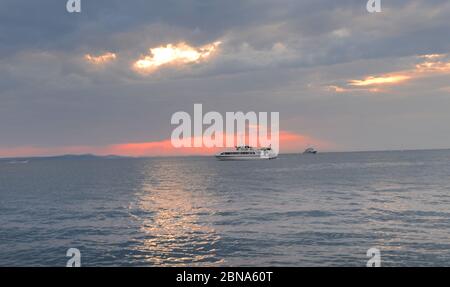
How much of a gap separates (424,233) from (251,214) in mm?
19880

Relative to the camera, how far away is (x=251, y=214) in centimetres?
4738

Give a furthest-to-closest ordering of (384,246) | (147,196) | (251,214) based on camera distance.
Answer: (147,196) < (251,214) < (384,246)

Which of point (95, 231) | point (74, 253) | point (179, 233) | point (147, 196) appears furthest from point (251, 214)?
point (147, 196)

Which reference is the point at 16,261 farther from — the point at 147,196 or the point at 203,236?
the point at 147,196

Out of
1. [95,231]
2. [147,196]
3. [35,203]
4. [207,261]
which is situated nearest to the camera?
[207,261]

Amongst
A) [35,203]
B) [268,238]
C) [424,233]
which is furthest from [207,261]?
[35,203]

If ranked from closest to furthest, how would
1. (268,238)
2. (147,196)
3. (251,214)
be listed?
(268,238) < (251,214) < (147,196)

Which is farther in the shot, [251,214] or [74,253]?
[251,214]

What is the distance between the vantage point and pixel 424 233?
3384cm

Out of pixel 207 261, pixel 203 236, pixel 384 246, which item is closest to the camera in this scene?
pixel 207 261

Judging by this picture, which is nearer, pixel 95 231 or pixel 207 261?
pixel 207 261
